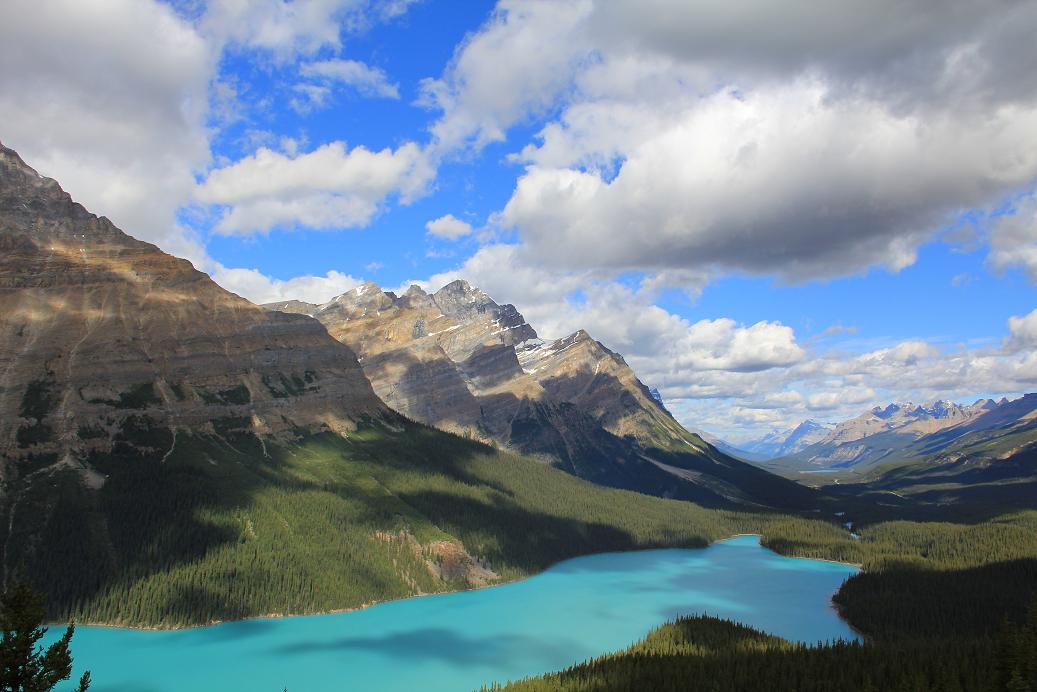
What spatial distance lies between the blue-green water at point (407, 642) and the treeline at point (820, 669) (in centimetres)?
2508

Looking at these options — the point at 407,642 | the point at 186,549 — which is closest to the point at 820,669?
the point at 407,642

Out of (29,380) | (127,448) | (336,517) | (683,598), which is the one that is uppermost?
(29,380)

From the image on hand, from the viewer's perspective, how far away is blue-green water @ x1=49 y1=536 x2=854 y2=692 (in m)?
122

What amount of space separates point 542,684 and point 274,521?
10398cm

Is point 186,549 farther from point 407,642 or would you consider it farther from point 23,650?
point 23,650

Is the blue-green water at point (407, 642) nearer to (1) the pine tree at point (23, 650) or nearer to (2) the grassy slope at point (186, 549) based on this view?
(2) the grassy slope at point (186, 549)

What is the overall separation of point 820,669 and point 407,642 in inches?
3095

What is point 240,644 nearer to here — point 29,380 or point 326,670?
point 326,670

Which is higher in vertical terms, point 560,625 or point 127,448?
point 127,448

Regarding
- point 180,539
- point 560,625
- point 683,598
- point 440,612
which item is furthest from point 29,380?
point 683,598

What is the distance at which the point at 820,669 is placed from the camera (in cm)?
10269

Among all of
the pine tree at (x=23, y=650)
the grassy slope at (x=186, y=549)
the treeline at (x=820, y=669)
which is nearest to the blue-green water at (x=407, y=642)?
the grassy slope at (x=186, y=549)

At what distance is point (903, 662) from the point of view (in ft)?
341

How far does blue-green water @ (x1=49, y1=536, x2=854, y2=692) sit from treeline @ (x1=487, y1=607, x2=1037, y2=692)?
25075 mm
